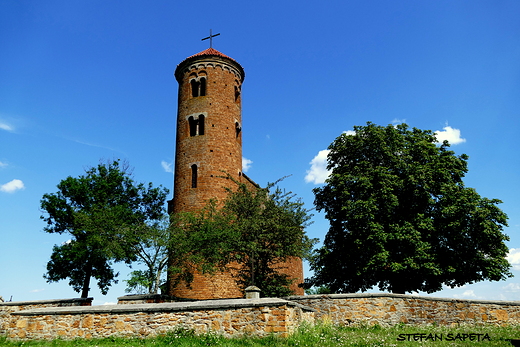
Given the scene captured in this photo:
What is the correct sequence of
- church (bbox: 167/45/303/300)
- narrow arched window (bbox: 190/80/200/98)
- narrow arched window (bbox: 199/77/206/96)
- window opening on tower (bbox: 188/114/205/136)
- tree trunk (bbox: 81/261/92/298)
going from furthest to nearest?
→ narrow arched window (bbox: 190/80/200/98), narrow arched window (bbox: 199/77/206/96), window opening on tower (bbox: 188/114/205/136), tree trunk (bbox: 81/261/92/298), church (bbox: 167/45/303/300)

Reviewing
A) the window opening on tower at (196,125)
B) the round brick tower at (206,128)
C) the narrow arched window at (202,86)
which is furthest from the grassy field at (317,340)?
the narrow arched window at (202,86)

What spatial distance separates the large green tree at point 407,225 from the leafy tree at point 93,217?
1215 centimetres

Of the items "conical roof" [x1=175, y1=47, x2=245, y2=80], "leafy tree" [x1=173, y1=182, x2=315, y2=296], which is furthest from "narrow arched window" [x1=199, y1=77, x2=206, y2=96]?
"leafy tree" [x1=173, y1=182, x2=315, y2=296]

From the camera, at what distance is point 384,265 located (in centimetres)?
1956

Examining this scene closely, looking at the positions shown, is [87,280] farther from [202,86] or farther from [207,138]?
[202,86]

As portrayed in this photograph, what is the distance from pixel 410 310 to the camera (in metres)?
13.4

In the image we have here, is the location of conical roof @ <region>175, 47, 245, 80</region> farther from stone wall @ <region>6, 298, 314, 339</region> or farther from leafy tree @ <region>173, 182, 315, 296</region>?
stone wall @ <region>6, 298, 314, 339</region>

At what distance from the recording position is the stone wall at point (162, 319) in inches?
376

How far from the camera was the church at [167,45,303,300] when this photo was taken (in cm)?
2484

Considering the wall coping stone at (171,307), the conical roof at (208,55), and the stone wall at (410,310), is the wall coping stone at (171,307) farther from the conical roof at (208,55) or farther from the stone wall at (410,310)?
the conical roof at (208,55)

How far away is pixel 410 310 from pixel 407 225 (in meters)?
7.74

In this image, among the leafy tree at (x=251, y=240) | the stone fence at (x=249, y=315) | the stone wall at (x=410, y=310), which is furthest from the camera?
the leafy tree at (x=251, y=240)

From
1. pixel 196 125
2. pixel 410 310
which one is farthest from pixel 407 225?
pixel 196 125

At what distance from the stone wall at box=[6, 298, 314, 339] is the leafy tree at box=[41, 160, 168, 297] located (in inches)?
436
